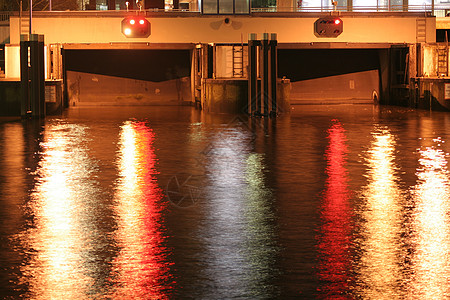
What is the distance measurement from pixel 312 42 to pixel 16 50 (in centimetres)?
1542

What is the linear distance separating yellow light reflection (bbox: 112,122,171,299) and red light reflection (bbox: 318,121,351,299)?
5.40ft

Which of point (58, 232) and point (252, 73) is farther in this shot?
point (252, 73)

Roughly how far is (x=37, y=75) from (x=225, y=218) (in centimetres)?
2334

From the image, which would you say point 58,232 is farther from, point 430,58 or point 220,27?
point 220,27

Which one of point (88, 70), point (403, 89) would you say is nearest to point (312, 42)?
point (403, 89)

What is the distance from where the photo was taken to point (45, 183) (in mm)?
15180

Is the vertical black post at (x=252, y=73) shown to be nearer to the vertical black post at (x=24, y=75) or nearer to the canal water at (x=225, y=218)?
the vertical black post at (x=24, y=75)

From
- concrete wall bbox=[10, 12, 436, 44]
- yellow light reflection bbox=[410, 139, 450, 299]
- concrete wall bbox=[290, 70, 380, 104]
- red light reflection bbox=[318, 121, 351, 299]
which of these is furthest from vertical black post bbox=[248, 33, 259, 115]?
yellow light reflection bbox=[410, 139, 450, 299]

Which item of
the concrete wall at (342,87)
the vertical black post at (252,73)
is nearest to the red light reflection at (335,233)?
the vertical black post at (252,73)

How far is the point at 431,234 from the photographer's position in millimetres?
10594

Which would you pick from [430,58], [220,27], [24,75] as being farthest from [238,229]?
[220,27]

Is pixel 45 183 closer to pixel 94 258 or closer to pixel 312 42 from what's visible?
pixel 94 258

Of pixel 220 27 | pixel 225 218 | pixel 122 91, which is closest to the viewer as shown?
pixel 225 218

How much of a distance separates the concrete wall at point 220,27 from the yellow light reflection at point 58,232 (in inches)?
975
